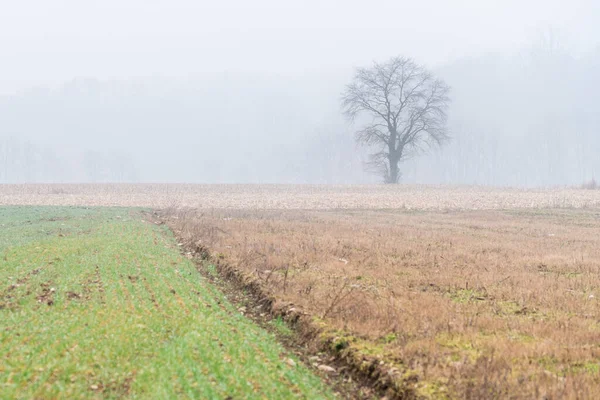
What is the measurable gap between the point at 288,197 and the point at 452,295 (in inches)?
1421

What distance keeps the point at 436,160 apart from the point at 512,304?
148103 mm

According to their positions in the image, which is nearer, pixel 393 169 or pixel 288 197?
pixel 288 197

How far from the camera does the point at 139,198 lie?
4384 cm

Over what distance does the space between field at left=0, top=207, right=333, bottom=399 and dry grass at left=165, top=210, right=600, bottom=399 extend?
1.47 m

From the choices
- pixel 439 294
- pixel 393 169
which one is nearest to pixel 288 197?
pixel 393 169

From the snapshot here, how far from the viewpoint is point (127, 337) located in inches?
324

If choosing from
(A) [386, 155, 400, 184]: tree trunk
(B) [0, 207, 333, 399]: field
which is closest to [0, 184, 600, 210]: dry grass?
(A) [386, 155, 400, 184]: tree trunk

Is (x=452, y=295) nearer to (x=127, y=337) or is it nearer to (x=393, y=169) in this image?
(x=127, y=337)

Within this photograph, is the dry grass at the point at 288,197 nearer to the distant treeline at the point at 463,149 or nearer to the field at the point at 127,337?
the field at the point at 127,337

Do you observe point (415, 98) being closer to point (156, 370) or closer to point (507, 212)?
point (507, 212)

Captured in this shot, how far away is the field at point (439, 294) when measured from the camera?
710 cm

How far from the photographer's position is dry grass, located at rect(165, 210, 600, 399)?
279 inches

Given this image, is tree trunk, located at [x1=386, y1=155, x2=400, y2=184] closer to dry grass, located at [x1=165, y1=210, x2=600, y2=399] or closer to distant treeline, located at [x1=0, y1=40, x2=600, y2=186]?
dry grass, located at [x1=165, y1=210, x2=600, y2=399]

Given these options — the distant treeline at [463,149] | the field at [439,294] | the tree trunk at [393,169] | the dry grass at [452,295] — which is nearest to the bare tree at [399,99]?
the tree trunk at [393,169]
